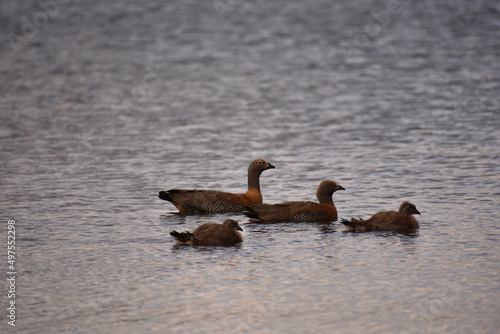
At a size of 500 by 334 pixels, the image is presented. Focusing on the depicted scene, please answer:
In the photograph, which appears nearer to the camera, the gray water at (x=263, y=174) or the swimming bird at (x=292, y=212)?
the gray water at (x=263, y=174)

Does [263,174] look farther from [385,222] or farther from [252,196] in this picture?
[385,222]

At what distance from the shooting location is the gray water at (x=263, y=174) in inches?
453

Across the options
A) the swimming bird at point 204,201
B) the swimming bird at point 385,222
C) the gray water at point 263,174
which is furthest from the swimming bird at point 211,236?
the swimming bird at point 204,201

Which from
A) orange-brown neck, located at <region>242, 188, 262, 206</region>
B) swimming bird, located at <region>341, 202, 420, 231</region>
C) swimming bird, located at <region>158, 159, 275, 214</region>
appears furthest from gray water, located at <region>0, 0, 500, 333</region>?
orange-brown neck, located at <region>242, 188, 262, 206</region>

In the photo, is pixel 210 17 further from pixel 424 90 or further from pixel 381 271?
pixel 381 271

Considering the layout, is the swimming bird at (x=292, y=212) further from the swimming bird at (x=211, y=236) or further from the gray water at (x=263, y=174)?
the swimming bird at (x=211, y=236)

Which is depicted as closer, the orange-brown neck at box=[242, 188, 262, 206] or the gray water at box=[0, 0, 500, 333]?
the gray water at box=[0, 0, 500, 333]

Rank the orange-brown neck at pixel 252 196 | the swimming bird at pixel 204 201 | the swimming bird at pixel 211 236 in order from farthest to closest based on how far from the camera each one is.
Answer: the orange-brown neck at pixel 252 196, the swimming bird at pixel 204 201, the swimming bird at pixel 211 236

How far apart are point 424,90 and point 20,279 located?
72.7ft

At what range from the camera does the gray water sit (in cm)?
1151

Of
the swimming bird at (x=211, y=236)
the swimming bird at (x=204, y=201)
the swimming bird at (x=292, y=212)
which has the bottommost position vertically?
the swimming bird at (x=211, y=236)

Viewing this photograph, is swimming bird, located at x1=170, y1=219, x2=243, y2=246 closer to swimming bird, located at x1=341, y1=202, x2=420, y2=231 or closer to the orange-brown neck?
swimming bird, located at x1=341, y1=202, x2=420, y2=231

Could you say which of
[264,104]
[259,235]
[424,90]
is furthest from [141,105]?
[259,235]

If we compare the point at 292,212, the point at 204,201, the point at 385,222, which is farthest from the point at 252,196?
the point at 385,222
